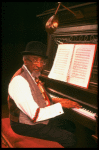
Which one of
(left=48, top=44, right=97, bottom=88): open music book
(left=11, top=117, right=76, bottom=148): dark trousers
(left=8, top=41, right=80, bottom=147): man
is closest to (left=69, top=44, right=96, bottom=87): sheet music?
(left=48, top=44, right=97, bottom=88): open music book

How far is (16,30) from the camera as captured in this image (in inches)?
150

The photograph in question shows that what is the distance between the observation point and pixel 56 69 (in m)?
2.19

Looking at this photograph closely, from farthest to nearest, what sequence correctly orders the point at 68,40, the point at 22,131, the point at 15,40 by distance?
1. the point at 15,40
2. the point at 68,40
3. the point at 22,131

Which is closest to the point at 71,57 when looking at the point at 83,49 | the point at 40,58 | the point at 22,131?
the point at 83,49

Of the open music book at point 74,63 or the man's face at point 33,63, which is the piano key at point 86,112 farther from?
the man's face at point 33,63

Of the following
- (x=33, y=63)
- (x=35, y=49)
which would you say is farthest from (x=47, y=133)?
(x=35, y=49)

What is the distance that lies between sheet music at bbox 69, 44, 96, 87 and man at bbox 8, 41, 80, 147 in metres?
0.38

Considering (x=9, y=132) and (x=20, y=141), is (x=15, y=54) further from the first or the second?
(x=20, y=141)

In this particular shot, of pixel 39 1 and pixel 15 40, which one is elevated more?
pixel 39 1

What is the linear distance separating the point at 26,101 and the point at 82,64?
0.98 meters

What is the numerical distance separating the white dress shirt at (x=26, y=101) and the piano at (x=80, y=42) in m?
0.42

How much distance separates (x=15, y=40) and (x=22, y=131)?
2920mm

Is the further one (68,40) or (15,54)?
(15,54)

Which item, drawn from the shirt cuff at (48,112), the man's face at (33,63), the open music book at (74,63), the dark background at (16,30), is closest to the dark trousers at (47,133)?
the shirt cuff at (48,112)
